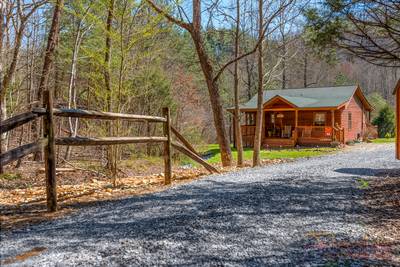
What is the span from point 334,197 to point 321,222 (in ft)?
5.24

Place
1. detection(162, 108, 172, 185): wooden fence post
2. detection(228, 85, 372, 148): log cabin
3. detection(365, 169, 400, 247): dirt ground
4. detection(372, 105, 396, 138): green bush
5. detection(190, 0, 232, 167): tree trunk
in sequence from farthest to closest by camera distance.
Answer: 1. detection(372, 105, 396, 138): green bush
2. detection(228, 85, 372, 148): log cabin
3. detection(190, 0, 232, 167): tree trunk
4. detection(162, 108, 172, 185): wooden fence post
5. detection(365, 169, 400, 247): dirt ground

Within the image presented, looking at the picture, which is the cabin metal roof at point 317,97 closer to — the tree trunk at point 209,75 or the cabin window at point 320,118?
the cabin window at point 320,118

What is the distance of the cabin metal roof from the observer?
21850 millimetres

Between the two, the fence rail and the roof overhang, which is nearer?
the fence rail

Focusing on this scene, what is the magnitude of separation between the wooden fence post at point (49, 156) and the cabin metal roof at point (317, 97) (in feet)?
61.6

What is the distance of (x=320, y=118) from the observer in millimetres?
22578

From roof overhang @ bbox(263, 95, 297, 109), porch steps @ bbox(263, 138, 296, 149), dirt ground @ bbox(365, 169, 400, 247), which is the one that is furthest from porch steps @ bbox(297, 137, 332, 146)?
dirt ground @ bbox(365, 169, 400, 247)

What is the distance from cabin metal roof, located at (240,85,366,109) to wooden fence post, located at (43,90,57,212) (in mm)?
18783

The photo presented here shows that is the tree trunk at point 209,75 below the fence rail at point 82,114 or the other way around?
the other way around

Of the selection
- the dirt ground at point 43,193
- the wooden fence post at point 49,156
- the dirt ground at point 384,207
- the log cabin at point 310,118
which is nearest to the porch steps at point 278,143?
the log cabin at point 310,118

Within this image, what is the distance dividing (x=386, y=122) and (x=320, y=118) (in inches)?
361

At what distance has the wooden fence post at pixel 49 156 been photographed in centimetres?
441

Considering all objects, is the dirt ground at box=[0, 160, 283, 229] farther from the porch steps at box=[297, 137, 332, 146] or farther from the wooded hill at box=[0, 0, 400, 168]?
the porch steps at box=[297, 137, 332, 146]

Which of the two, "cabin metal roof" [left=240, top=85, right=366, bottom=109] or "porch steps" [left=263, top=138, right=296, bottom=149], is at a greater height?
"cabin metal roof" [left=240, top=85, right=366, bottom=109]
